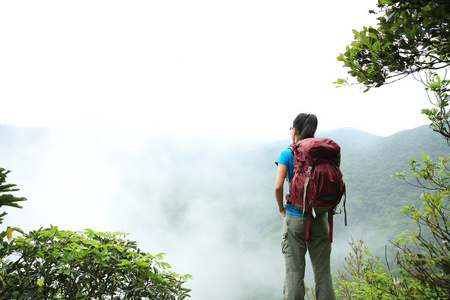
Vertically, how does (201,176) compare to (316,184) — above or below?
above

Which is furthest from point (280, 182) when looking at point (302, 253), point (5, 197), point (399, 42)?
point (5, 197)

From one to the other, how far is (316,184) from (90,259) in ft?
5.55

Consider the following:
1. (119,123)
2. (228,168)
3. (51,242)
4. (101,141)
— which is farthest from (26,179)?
(51,242)

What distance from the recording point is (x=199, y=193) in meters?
116

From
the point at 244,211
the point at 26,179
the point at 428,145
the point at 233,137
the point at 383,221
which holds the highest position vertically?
the point at 233,137

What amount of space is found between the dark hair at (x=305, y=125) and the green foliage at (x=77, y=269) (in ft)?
→ 5.40

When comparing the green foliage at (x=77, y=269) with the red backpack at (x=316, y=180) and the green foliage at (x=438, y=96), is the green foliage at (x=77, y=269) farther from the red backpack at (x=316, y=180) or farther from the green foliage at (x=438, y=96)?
the green foliage at (x=438, y=96)

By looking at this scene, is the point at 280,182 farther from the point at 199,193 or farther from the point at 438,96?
the point at 199,193

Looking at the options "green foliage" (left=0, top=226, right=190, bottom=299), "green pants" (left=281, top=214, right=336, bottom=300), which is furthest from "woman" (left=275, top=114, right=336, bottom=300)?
"green foliage" (left=0, top=226, right=190, bottom=299)

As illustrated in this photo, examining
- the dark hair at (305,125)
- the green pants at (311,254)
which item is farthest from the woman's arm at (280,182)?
the dark hair at (305,125)

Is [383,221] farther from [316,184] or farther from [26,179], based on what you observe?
[26,179]

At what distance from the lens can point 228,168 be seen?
129375 millimetres

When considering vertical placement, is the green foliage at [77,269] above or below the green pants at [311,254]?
above

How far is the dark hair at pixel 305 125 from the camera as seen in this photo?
2.40 metres
